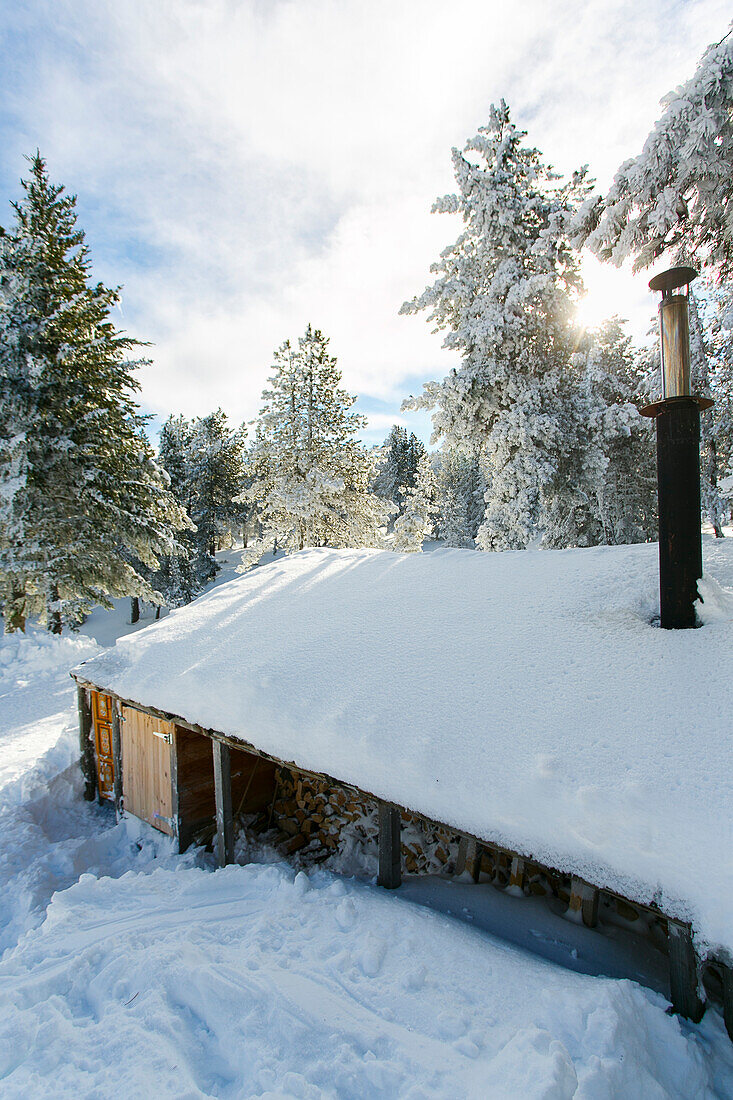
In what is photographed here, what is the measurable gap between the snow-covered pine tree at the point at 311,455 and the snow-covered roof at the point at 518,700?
11.0 meters

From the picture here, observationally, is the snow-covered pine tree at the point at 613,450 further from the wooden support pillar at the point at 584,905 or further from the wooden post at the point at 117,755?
the wooden post at the point at 117,755

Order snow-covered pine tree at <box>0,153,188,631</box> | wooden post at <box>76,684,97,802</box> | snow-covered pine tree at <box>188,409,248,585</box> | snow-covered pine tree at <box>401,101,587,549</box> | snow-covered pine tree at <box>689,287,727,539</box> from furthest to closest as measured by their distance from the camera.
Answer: snow-covered pine tree at <box>188,409,248,585</box> < snow-covered pine tree at <box>689,287,727,539</box> < snow-covered pine tree at <box>0,153,188,631</box> < snow-covered pine tree at <box>401,101,587,549</box> < wooden post at <box>76,684,97,802</box>

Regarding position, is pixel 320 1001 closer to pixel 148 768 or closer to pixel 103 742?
pixel 148 768

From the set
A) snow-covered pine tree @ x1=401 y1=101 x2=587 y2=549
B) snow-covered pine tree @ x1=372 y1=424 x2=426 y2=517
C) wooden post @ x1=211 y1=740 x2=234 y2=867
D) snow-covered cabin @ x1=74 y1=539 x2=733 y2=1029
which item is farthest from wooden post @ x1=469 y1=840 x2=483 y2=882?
snow-covered pine tree @ x1=372 y1=424 x2=426 y2=517

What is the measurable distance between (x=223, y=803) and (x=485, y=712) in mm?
4024

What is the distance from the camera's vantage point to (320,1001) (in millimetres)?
3314

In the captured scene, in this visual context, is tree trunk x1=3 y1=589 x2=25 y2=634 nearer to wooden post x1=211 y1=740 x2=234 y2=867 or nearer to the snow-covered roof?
the snow-covered roof

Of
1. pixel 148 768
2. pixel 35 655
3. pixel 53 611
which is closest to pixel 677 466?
pixel 148 768

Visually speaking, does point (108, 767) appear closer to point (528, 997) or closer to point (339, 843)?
point (339, 843)

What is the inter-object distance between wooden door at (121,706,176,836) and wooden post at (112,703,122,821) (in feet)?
0.28

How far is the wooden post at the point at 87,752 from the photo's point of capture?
8.50 metres

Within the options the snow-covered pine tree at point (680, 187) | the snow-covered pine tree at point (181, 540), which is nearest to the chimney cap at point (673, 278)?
the snow-covered pine tree at point (680, 187)

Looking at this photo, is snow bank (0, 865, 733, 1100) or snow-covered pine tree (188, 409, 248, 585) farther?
snow-covered pine tree (188, 409, 248, 585)

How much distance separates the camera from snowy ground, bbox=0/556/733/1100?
267 centimetres
